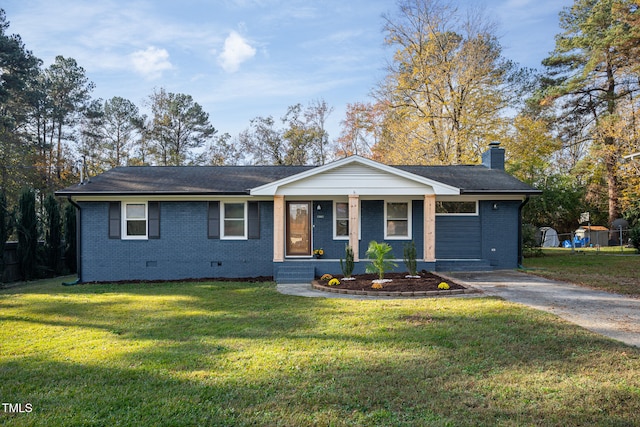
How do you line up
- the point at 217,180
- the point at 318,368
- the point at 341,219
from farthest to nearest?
the point at 217,180
the point at 341,219
the point at 318,368

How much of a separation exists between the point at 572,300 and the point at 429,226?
475 centimetres

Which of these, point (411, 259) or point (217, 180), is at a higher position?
point (217, 180)

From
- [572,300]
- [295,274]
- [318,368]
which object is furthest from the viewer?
[295,274]

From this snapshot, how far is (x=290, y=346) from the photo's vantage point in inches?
207

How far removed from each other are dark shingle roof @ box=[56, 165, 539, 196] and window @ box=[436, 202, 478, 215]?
712 mm

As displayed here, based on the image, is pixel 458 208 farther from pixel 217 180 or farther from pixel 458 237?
pixel 217 180

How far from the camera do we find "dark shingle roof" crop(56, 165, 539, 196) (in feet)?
41.9

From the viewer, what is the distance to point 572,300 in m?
8.08

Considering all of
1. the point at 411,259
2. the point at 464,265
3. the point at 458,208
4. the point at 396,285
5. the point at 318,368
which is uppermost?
the point at 458,208

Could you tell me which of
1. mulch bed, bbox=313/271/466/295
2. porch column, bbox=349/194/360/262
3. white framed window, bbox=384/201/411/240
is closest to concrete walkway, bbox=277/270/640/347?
mulch bed, bbox=313/271/466/295

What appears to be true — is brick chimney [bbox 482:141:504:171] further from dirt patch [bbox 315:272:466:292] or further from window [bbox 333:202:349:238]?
dirt patch [bbox 315:272:466:292]

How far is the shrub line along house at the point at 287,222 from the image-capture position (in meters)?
12.3

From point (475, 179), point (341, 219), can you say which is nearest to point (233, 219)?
point (341, 219)

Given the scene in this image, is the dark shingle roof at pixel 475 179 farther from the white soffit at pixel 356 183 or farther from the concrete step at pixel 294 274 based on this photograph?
the concrete step at pixel 294 274
